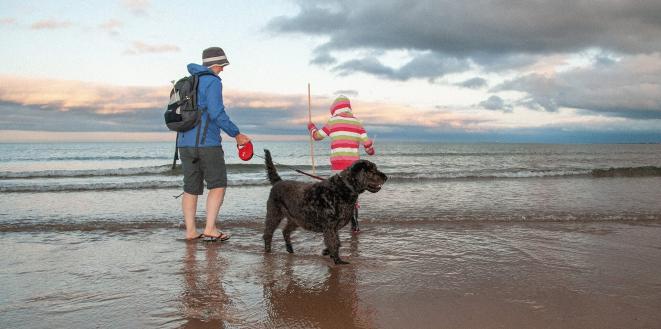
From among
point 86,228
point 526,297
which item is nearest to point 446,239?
point 526,297

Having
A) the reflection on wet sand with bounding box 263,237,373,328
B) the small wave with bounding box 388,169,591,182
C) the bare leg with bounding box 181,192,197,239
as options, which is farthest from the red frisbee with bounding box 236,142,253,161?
the small wave with bounding box 388,169,591,182

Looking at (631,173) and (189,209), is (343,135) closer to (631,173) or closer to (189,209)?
(189,209)

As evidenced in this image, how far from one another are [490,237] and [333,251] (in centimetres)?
278

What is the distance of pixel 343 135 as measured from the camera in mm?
6234

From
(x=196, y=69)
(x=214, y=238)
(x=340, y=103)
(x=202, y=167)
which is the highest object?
(x=196, y=69)

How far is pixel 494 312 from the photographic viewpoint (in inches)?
128

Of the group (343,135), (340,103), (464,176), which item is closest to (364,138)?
(343,135)

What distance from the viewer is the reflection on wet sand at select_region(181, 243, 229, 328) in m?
3.13

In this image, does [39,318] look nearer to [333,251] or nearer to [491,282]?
[333,251]

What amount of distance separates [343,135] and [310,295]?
3043mm

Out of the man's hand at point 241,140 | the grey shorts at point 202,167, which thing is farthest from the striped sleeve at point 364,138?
the grey shorts at point 202,167

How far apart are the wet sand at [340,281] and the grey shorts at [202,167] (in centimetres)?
87

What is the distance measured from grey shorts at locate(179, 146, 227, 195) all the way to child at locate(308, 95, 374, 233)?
1.56m

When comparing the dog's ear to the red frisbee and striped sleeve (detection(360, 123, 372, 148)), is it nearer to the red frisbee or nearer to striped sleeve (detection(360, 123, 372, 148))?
the red frisbee
